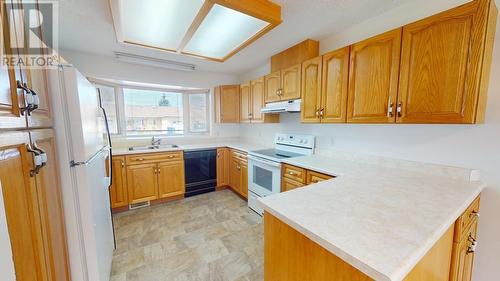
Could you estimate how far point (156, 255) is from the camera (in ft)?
6.23

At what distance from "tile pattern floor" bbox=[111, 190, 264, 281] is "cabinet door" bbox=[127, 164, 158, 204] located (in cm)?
20

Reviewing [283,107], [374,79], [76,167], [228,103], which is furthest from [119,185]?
[374,79]

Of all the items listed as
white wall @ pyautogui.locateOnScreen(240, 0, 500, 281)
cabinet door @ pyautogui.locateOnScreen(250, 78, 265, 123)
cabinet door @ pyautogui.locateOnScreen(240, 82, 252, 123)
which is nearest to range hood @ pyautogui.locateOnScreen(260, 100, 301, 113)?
cabinet door @ pyautogui.locateOnScreen(250, 78, 265, 123)

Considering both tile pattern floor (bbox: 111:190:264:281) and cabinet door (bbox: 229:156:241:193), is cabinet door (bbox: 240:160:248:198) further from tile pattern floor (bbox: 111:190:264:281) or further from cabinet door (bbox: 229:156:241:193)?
tile pattern floor (bbox: 111:190:264:281)

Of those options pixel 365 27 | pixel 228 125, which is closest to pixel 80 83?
pixel 365 27

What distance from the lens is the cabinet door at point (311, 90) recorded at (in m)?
2.09

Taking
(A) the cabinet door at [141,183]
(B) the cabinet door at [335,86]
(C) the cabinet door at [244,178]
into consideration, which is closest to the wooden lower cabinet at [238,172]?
(C) the cabinet door at [244,178]

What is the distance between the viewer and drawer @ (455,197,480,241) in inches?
39.8

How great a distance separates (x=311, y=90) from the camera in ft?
7.13

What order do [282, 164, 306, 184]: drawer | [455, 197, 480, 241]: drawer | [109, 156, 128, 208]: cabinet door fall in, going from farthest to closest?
[109, 156, 128, 208]: cabinet door < [282, 164, 306, 184]: drawer < [455, 197, 480, 241]: drawer

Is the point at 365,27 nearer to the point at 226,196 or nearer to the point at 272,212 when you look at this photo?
the point at 272,212

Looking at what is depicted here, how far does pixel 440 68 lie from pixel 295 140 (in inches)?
65.0

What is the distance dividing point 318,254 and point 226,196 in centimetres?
273

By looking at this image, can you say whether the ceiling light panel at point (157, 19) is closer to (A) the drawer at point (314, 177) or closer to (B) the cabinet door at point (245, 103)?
(B) the cabinet door at point (245, 103)
